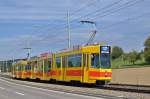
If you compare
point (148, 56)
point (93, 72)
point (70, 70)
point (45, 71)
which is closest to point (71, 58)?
point (70, 70)

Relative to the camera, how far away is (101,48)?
123 feet

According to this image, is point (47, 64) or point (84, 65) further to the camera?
point (47, 64)

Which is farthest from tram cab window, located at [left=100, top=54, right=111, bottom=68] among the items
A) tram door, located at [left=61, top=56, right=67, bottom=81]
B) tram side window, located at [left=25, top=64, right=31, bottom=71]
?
tram side window, located at [left=25, top=64, right=31, bottom=71]

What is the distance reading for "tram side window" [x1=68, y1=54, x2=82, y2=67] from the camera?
3856 centimetres

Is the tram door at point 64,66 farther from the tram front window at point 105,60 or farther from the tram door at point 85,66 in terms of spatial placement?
the tram front window at point 105,60

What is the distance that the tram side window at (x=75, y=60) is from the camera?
38.6 meters

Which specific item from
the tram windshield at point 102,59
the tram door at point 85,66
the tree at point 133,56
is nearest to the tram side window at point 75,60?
the tram door at point 85,66

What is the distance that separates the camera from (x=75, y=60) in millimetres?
39625

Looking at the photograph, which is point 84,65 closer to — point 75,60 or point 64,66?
→ point 75,60

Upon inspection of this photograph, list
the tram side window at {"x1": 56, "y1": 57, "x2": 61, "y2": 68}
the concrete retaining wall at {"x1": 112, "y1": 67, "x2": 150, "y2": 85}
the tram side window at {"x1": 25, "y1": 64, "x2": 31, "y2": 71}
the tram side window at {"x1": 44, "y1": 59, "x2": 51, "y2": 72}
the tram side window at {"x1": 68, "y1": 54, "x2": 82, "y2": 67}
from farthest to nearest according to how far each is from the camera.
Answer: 1. the tram side window at {"x1": 25, "y1": 64, "x2": 31, "y2": 71}
2. the concrete retaining wall at {"x1": 112, "y1": 67, "x2": 150, "y2": 85}
3. the tram side window at {"x1": 44, "y1": 59, "x2": 51, "y2": 72}
4. the tram side window at {"x1": 56, "y1": 57, "x2": 61, "y2": 68}
5. the tram side window at {"x1": 68, "y1": 54, "x2": 82, "y2": 67}

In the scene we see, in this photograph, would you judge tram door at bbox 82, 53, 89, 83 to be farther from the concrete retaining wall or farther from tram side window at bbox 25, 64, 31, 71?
tram side window at bbox 25, 64, 31, 71

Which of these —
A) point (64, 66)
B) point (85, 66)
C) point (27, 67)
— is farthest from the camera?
point (27, 67)

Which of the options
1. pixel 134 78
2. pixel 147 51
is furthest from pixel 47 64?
pixel 147 51

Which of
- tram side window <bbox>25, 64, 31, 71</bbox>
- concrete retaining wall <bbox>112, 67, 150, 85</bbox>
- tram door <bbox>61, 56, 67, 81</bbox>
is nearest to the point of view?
tram door <bbox>61, 56, 67, 81</bbox>
